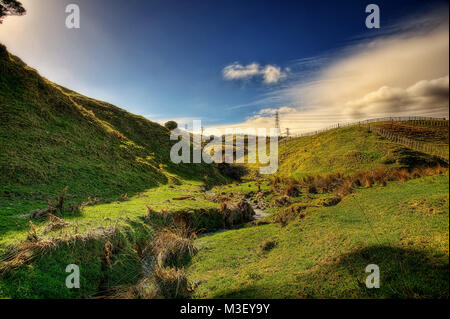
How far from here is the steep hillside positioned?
1681cm

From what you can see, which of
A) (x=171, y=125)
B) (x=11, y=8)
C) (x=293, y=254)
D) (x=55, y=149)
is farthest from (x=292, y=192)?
(x=171, y=125)

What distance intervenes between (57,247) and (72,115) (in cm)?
3092

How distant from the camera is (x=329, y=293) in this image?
4.49 meters

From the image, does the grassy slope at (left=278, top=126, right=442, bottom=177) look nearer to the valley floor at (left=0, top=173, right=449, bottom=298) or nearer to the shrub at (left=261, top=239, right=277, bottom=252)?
the valley floor at (left=0, top=173, right=449, bottom=298)

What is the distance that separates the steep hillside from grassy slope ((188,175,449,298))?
15.3 meters

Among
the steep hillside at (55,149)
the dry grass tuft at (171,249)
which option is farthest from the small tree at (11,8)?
the dry grass tuft at (171,249)

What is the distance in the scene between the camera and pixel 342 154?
1656 inches

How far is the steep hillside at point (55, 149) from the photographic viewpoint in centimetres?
1681

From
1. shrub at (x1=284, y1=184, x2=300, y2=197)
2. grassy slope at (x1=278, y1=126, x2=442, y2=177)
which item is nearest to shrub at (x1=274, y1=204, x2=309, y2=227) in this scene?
shrub at (x1=284, y1=184, x2=300, y2=197)

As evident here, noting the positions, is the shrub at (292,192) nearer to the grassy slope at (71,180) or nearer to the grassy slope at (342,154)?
the grassy slope at (71,180)

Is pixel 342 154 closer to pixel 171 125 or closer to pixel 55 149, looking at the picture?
pixel 55 149

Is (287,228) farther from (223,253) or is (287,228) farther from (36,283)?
(36,283)

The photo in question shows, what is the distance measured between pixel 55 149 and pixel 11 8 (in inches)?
815
